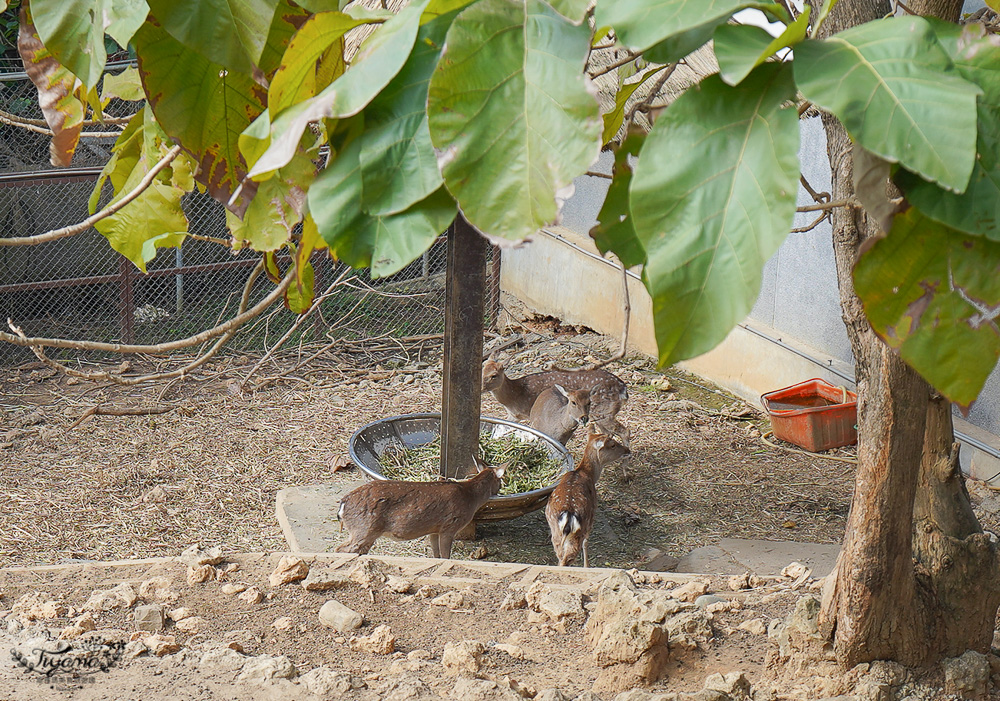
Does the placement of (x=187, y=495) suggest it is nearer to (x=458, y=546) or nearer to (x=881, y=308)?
(x=458, y=546)

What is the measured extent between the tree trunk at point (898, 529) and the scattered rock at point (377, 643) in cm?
96

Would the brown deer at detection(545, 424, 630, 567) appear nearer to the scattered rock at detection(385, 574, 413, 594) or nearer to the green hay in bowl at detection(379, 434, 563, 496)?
the green hay in bowl at detection(379, 434, 563, 496)

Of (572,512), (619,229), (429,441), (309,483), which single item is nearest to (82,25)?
(619,229)

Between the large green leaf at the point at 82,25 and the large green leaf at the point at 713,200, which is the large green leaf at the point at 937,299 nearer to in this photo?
the large green leaf at the point at 713,200

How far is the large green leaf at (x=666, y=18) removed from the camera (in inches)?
25.2

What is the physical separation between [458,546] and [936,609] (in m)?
2.68

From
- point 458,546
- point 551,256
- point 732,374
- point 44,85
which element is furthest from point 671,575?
point 551,256

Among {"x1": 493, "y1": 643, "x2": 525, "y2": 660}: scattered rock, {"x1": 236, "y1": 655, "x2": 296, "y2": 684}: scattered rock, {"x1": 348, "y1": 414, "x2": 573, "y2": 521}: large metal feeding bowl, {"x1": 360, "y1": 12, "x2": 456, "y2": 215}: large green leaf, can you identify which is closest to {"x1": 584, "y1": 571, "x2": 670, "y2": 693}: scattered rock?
{"x1": 493, "y1": 643, "x2": 525, "y2": 660}: scattered rock

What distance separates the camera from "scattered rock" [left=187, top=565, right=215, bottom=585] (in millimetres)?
2664

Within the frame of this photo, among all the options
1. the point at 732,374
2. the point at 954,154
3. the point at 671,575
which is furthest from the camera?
the point at 732,374

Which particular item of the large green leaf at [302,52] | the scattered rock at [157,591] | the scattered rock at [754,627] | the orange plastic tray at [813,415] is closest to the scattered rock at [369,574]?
the scattered rock at [157,591]

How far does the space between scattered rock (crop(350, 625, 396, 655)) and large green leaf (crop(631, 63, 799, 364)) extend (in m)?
1.85

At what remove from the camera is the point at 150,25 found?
1026mm

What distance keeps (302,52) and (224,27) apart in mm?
165
